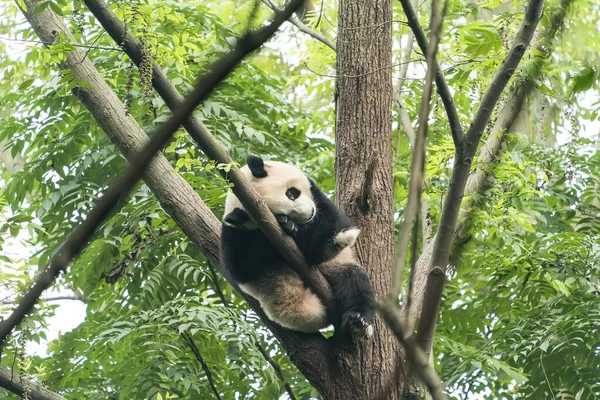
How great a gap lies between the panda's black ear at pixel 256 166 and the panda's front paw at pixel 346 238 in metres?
0.75

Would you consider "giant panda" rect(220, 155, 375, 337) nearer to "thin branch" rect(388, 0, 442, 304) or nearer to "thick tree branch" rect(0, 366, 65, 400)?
"thick tree branch" rect(0, 366, 65, 400)

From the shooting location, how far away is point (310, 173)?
6.88 m

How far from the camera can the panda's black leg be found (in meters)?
4.12

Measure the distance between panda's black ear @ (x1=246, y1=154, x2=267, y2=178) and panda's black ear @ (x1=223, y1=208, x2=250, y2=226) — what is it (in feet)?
1.31

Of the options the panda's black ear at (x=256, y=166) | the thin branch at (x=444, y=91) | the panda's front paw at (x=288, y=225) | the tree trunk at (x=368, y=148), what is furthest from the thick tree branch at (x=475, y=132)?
the panda's black ear at (x=256, y=166)

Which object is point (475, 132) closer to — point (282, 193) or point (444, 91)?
point (444, 91)

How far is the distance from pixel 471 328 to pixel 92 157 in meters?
4.23

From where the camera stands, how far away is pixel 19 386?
4.39 m

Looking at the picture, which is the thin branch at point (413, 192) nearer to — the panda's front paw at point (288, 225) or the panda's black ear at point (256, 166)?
the panda's front paw at point (288, 225)

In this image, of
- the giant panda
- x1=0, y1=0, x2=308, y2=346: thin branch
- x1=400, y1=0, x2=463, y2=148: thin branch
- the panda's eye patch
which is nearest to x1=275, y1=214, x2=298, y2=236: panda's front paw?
the giant panda

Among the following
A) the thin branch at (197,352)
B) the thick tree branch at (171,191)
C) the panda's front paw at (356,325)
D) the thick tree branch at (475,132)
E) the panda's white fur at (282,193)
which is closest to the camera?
the thick tree branch at (475,132)

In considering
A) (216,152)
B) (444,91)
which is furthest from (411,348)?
(444,91)

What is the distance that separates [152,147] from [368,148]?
410 centimetres

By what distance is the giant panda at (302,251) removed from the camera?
4355mm
